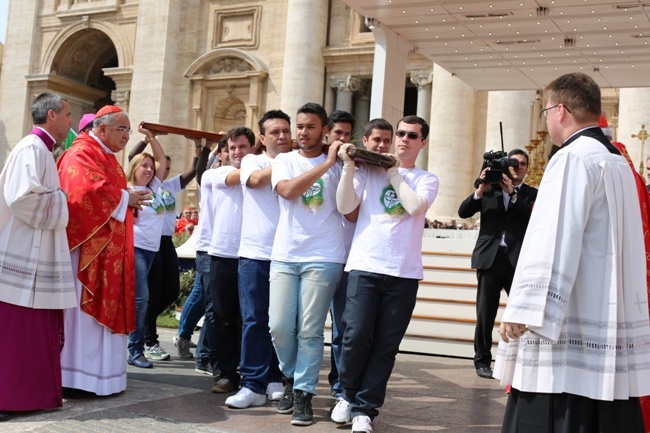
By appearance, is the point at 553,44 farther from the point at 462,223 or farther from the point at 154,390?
the point at 462,223

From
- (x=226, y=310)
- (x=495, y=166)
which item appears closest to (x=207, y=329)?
(x=226, y=310)

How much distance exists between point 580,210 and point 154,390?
3.94 metres

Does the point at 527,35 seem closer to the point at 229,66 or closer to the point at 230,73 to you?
the point at 230,73

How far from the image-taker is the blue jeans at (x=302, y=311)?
5.36m

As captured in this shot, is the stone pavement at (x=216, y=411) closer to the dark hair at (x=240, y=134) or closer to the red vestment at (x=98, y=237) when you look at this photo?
the red vestment at (x=98, y=237)

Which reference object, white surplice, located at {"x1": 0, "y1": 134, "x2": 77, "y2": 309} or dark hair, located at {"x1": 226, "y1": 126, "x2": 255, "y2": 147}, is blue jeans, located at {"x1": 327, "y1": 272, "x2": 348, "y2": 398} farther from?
white surplice, located at {"x1": 0, "y1": 134, "x2": 77, "y2": 309}

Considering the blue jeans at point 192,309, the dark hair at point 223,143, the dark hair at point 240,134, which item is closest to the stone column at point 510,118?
the blue jeans at point 192,309

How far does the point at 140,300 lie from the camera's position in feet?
23.9

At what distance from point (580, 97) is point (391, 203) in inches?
67.7

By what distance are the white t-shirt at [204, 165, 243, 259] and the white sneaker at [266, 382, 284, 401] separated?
3.62ft

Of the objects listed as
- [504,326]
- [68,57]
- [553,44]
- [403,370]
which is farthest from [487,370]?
[68,57]

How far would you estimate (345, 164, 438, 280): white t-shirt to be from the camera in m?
5.11

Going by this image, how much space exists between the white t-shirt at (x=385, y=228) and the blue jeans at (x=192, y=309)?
10.3ft

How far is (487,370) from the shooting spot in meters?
7.92
